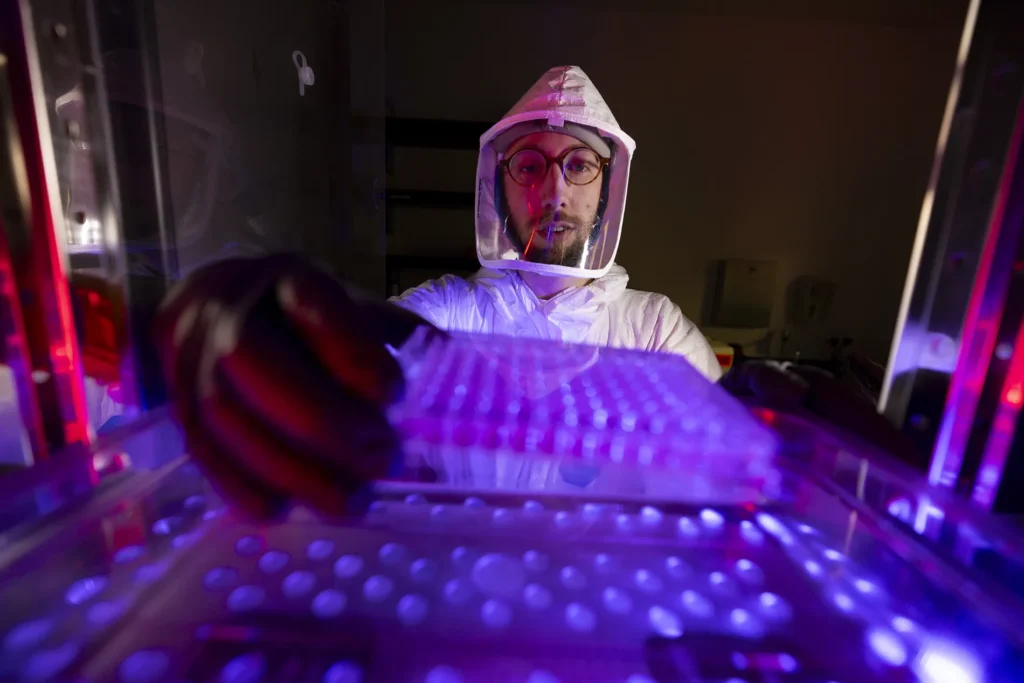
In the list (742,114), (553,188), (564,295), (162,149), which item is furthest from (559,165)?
(742,114)

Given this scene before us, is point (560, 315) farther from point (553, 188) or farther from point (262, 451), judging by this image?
point (262, 451)

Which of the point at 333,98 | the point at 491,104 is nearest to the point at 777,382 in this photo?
→ the point at 333,98

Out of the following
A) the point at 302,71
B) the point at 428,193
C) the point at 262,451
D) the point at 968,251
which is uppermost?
the point at 302,71

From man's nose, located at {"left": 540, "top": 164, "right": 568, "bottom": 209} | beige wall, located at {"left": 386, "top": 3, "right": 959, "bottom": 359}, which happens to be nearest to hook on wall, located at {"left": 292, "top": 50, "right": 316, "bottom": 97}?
man's nose, located at {"left": 540, "top": 164, "right": 568, "bottom": 209}

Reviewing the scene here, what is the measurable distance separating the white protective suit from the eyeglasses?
6 cm

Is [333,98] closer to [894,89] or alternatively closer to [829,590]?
[829,590]

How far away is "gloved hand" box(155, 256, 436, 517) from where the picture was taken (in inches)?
9.6

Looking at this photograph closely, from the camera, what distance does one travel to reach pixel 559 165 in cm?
106

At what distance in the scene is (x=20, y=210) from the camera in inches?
10.2

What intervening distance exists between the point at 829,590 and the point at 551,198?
3.10 ft

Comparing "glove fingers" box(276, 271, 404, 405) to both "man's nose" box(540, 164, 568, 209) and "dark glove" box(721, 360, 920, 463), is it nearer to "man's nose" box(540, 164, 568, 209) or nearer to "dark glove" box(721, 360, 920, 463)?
"dark glove" box(721, 360, 920, 463)

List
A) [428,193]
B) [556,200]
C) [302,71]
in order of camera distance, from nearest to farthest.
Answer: [302,71] → [556,200] → [428,193]

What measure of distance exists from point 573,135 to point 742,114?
1.44 metres

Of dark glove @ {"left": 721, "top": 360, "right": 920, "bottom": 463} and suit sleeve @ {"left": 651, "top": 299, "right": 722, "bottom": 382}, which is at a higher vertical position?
dark glove @ {"left": 721, "top": 360, "right": 920, "bottom": 463}
